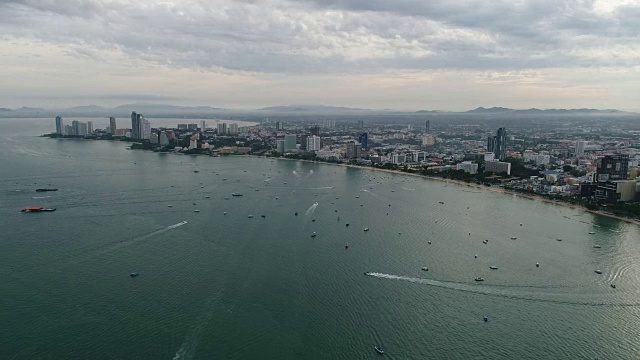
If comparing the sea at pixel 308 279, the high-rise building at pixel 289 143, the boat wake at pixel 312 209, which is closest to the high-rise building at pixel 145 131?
the high-rise building at pixel 289 143

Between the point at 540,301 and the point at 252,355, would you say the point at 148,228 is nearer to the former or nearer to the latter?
the point at 252,355

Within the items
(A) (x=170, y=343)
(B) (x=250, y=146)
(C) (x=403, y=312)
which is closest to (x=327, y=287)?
(C) (x=403, y=312)

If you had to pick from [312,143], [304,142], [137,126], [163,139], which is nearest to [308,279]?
[312,143]

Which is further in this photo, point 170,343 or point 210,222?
point 210,222

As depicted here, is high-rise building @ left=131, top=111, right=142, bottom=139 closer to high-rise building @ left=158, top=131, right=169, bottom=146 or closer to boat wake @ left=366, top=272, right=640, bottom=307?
high-rise building @ left=158, top=131, right=169, bottom=146

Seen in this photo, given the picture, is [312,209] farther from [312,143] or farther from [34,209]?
[312,143]

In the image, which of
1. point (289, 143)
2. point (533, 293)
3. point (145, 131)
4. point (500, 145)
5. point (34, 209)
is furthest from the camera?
point (145, 131)
